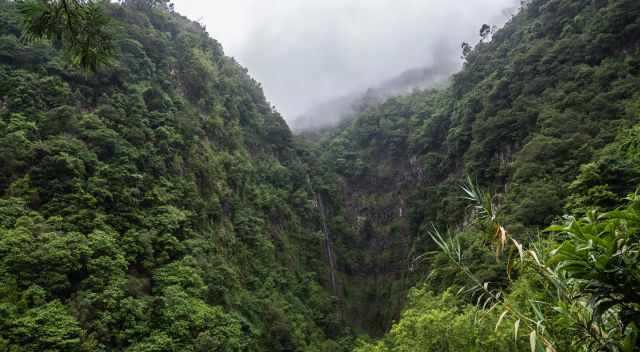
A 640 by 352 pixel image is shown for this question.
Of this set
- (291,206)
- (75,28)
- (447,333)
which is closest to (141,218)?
(447,333)

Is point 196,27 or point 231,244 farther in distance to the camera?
point 196,27

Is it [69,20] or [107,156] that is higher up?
[107,156]

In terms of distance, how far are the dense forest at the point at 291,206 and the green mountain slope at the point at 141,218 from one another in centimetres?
10

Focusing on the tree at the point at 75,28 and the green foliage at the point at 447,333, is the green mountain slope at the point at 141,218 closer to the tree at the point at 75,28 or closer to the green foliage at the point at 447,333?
the tree at the point at 75,28

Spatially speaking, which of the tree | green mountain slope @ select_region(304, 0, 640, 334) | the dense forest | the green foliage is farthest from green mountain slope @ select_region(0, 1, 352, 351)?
the green foliage

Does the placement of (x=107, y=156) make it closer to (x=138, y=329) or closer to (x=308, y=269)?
(x=138, y=329)

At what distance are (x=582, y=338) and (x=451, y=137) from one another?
3580 cm

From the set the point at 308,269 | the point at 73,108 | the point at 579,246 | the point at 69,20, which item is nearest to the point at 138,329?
the point at 73,108

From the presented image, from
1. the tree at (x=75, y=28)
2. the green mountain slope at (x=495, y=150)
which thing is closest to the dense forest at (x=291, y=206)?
the tree at (x=75, y=28)

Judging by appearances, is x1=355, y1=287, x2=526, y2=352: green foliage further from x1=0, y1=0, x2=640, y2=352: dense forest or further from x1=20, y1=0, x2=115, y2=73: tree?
x1=20, y1=0, x2=115, y2=73: tree

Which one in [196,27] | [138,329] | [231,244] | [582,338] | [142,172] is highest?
[196,27]

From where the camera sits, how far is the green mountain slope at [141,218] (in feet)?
51.3

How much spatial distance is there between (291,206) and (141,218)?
21.8m

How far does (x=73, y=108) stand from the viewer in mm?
22812
